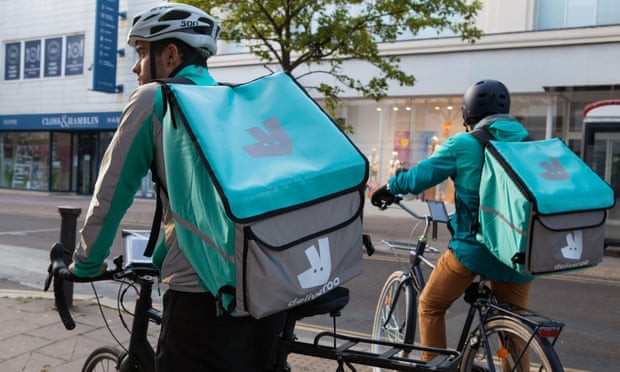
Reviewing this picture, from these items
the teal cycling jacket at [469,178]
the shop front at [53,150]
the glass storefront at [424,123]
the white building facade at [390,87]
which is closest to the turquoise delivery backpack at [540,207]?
the teal cycling jacket at [469,178]

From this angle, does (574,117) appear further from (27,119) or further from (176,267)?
(27,119)

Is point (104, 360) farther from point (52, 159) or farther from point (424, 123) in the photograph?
point (52, 159)

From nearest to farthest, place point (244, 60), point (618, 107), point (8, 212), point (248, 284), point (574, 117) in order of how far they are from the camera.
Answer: point (248, 284)
point (618, 107)
point (574, 117)
point (8, 212)
point (244, 60)

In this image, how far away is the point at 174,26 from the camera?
6.75 feet

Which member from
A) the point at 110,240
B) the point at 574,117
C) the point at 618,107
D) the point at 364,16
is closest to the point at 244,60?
the point at 364,16

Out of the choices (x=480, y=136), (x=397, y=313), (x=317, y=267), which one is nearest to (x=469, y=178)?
(x=480, y=136)

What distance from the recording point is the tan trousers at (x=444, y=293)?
10.1 ft

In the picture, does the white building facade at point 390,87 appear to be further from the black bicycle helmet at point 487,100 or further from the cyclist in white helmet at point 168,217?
the cyclist in white helmet at point 168,217

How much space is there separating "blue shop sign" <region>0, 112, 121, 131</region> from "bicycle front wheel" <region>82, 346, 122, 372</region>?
→ 68.7 ft

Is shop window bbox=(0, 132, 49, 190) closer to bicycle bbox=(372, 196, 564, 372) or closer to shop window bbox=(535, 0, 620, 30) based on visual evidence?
shop window bbox=(535, 0, 620, 30)

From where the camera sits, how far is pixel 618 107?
11.6m

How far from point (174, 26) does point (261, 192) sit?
80 centimetres

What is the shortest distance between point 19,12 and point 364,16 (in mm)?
19707

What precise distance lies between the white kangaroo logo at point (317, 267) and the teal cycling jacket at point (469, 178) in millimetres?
1389
